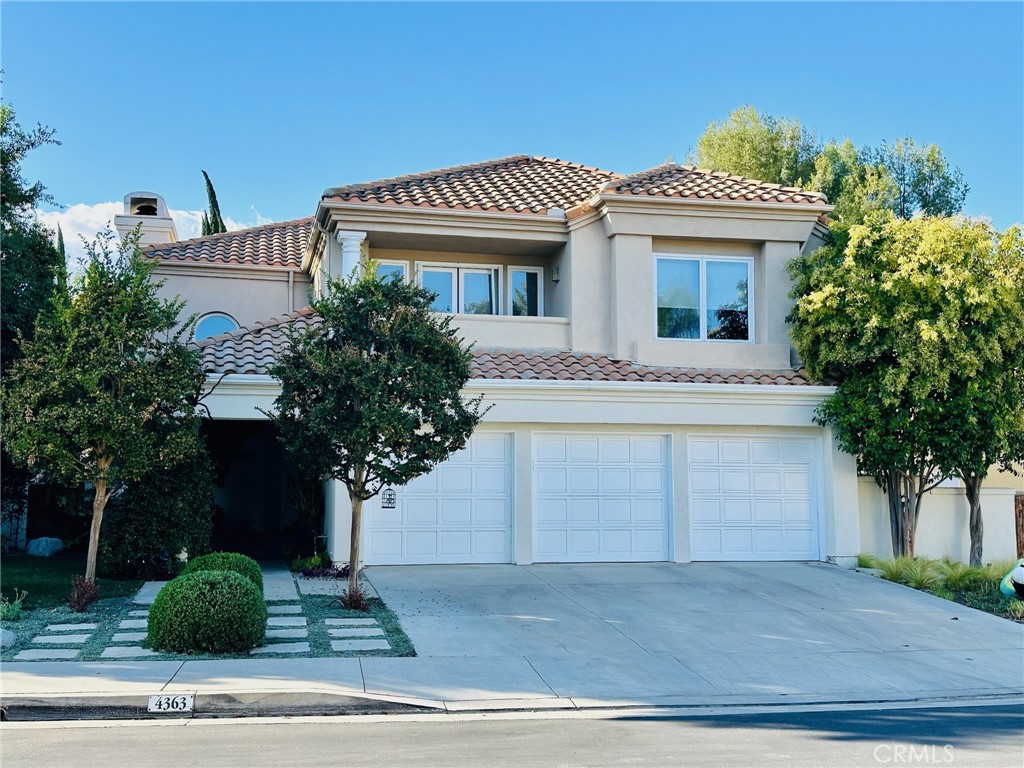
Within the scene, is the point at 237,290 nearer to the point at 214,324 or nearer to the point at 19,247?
the point at 214,324

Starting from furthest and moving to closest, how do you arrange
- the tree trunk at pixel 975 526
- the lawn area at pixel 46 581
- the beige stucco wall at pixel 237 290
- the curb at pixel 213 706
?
the beige stucco wall at pixel 237 290
the tree trunk at pixel 975 526
the lawn area at pixel 46 581
the curb at pixel 213 706

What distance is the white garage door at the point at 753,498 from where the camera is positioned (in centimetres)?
1648

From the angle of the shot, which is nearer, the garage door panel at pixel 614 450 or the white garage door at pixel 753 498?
the garage door panel at pixel 614 450

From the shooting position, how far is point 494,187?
18.8 metres

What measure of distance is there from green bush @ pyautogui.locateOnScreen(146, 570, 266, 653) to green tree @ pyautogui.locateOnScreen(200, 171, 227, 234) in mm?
25896

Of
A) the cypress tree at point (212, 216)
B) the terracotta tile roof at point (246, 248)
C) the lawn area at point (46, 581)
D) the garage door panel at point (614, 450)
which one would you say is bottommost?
the lawn area at point (46, 581)

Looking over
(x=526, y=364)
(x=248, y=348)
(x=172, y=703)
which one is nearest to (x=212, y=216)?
(x=248, y=348)

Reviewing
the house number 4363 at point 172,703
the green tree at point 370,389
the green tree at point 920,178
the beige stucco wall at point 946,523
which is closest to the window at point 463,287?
the green tree at point 370,389

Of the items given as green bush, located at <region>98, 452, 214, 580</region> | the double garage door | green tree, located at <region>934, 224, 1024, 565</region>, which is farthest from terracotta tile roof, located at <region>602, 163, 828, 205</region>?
green bush, located at <region>98, 452, 214, 580</region>

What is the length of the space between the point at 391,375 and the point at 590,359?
5873mm

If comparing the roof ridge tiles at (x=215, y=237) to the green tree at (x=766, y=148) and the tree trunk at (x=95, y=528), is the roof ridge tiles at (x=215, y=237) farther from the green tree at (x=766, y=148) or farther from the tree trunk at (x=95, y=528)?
the green tree at (x=766, y=148)

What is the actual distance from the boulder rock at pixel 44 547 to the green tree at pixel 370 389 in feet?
25.5

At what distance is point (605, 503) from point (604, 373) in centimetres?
220

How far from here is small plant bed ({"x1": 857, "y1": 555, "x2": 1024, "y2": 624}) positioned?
45.1 feet
